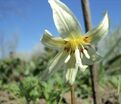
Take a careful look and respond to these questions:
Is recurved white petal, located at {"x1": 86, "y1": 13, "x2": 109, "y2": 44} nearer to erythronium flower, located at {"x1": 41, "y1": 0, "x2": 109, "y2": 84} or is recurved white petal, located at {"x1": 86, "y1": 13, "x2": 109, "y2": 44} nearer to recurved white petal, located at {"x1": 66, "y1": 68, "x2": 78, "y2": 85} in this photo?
erythronium flower, located at {"x1": 41, "y1": 0, "x2": 109, "y2": 84}

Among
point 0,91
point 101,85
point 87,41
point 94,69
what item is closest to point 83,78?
point 101,85

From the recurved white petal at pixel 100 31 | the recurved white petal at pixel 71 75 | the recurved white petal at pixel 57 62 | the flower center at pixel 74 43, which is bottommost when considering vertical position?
the recurved white petal at pixel 71 75

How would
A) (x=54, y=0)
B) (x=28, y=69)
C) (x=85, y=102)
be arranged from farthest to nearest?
(x=28, y=69) → (x=85, y=102) → (x=54, y=0)

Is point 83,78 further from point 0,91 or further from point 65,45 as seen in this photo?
point 65,45

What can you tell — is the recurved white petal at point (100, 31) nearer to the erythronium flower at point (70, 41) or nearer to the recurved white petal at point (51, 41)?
the erythronium flower at point (70, 41)

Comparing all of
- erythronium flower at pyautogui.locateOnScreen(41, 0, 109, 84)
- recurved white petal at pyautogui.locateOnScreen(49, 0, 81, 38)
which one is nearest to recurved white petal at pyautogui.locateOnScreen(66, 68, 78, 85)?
erythronium flower at pyautogui.locateOnScreen(41, 0, 109, 84)

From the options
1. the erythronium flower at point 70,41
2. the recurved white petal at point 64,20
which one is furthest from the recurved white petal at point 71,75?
the recurved white petal at point 64,20
